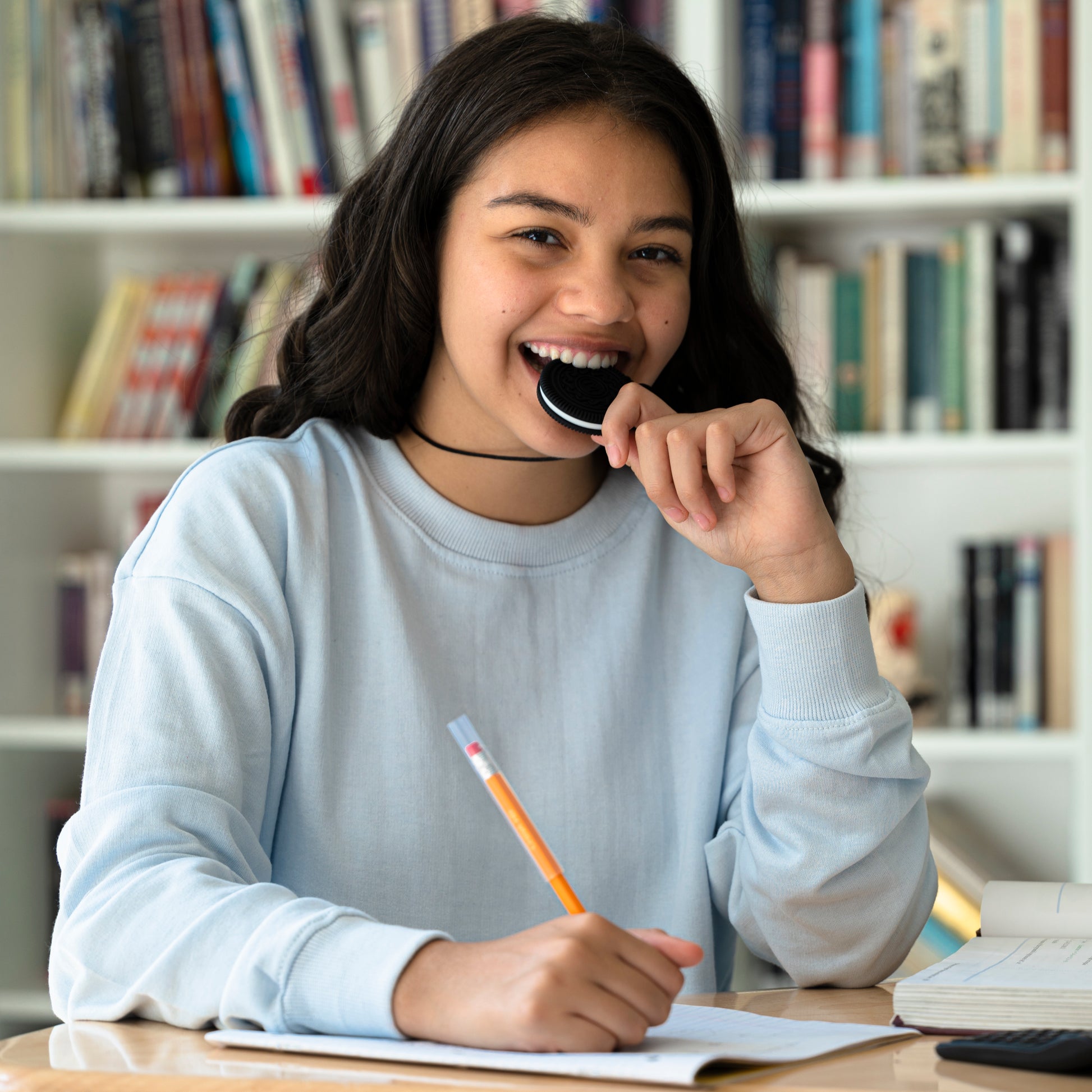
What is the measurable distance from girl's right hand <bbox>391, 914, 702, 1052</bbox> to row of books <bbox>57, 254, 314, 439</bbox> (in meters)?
1.50

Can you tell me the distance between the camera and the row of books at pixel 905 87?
1889 mm

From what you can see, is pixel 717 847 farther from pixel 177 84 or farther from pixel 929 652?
pixel 177 84

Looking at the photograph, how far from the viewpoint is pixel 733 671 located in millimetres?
1180

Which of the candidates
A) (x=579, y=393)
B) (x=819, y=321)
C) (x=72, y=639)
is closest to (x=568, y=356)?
(x=579, y=393)

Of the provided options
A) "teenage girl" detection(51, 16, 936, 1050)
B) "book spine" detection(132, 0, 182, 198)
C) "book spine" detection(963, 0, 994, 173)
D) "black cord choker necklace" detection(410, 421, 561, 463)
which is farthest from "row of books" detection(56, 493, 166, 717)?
"book spine" detection(963, 0, 994, 173)

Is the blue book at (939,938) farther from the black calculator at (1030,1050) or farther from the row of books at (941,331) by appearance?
the black calculator at (1030,1050)

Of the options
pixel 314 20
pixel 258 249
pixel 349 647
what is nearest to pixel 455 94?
pixel 349 647

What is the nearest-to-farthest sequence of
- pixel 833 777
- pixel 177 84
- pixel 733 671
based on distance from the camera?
pixel 833 777 → pixel 733 671 → pixel 177 84

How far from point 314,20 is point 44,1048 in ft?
5.58

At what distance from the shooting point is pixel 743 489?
1.01 m

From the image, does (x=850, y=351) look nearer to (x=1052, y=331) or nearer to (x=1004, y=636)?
(x=1052, y=331)

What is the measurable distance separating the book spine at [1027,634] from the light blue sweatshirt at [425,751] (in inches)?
35.0

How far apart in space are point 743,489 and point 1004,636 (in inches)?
42.6

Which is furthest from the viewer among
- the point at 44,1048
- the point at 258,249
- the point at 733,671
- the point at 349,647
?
the point at 258,249
